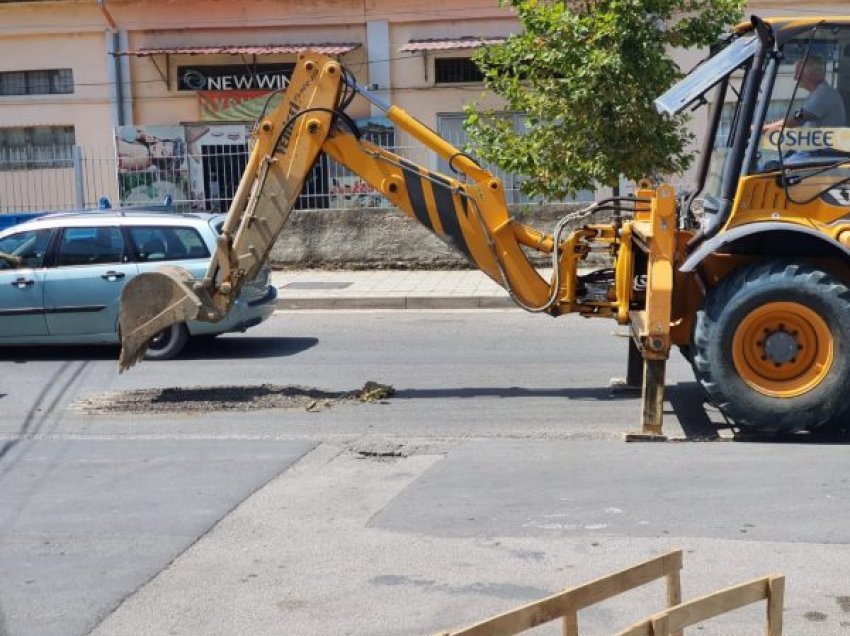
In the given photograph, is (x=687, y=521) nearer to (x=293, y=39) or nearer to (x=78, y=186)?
(x=78, y=186)

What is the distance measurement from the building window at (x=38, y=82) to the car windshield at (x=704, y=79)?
→ 1926 cm

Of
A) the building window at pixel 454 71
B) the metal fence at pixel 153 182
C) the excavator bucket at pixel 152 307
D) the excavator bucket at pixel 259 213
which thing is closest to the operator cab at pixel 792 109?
the excavator bucket at pixel 259 213

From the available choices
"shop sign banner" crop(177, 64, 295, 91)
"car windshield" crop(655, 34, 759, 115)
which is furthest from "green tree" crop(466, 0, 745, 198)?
"shop sign banner" crop(177, 64, 295, 91)

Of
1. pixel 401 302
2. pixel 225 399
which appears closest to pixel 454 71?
pixel 401 302

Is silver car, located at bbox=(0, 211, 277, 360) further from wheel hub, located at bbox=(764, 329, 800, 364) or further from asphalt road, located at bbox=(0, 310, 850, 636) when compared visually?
wheel hub, located at bbox=(764, 329, 800, 364)

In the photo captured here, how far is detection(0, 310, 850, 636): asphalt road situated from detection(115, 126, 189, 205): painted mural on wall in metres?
11.3

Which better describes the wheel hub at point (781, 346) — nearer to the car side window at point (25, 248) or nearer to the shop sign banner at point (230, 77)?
the car side window at point (25, 248)

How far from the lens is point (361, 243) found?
20.5 metres

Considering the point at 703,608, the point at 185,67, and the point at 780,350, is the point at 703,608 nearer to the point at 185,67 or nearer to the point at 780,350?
the point at 780,350

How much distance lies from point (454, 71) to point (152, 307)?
15.9 meters

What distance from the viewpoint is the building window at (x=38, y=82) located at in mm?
25797

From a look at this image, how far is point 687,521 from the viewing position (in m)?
6.72

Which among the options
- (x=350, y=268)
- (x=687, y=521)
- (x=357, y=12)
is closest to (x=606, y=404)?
(x=687, y=521)

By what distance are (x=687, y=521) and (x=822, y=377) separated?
2.29 m
